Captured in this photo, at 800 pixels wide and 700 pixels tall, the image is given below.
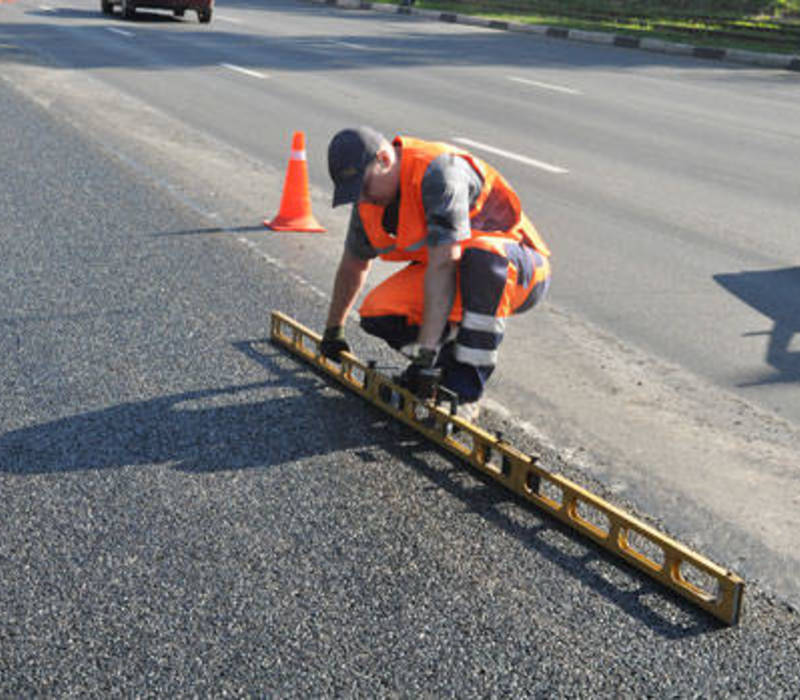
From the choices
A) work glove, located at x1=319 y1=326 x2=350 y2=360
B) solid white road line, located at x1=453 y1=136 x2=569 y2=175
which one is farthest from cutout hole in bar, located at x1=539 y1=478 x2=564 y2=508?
solid white road line, located at x1=453 y1=136 x2=569 y2=175

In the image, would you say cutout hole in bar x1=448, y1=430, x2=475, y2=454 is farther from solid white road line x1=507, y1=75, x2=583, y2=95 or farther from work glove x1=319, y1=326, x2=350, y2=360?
solid white road line x1=507, y1=75, x2=583, y2=95

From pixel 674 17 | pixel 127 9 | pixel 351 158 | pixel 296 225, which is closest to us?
pixel 351 158

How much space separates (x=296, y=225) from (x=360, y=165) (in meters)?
3.37

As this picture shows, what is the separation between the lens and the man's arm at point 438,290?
12.6ft

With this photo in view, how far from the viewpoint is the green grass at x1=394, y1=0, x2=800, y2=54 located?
21.8 metres

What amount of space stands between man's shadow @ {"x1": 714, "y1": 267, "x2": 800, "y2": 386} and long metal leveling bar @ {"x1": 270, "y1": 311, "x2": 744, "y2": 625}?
1718mm

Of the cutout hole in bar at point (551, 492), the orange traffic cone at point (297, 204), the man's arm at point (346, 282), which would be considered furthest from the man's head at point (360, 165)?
the orange traffic cone at point (297, 204)

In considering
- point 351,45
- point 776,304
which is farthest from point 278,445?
point 351,45

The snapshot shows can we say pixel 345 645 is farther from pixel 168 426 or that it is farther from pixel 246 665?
pixel 168 426

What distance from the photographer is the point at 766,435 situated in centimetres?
435

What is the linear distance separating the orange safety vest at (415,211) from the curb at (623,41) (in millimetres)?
16894

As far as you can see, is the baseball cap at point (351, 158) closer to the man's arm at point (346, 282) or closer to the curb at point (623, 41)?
the man's arm at point (346, 282)

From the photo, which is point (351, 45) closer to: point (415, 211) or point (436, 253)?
point (415, 211)

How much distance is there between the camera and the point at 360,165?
12.5 ft
